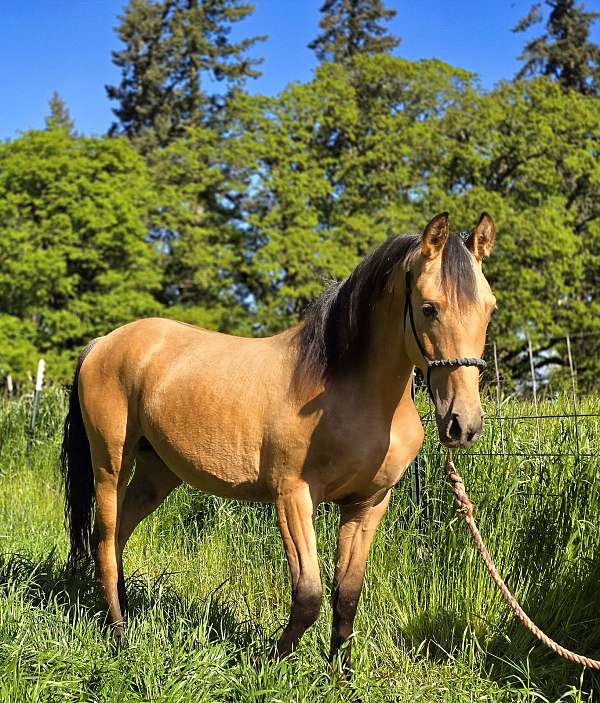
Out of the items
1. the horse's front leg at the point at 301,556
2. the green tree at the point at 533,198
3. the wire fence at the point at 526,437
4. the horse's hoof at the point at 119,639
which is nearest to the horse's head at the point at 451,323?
the horse's front leg at the point at 301,556

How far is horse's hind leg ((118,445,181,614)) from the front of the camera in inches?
176

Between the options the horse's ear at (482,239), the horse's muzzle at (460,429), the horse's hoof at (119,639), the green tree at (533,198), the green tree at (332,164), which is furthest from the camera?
the green tree at (332,164)

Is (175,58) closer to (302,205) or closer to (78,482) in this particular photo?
(302,205)

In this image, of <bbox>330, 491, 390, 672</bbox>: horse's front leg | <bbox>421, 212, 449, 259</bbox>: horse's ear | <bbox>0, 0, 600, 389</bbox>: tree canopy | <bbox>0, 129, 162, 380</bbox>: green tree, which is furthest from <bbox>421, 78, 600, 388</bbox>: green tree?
<bbox>421, 212, 449, 259</bbox>: horse's ear

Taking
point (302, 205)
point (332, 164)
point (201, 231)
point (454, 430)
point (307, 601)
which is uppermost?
point (332, 164)

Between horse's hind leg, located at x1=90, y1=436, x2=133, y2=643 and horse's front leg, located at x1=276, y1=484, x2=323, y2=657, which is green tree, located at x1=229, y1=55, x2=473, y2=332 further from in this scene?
horse's front leg, located at x1=276, y1=484, x2=323, y2=657

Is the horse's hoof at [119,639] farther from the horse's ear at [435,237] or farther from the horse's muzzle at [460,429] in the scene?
the horse's ear at [435,237]

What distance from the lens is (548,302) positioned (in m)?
20.8

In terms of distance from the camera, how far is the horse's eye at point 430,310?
9.53ft

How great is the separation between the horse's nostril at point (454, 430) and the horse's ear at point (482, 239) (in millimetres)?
742

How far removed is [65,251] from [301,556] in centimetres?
2022

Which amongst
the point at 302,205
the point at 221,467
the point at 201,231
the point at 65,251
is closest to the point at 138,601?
the point at 221,467

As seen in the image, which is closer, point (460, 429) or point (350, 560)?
point (460, 429)

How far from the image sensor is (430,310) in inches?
115
